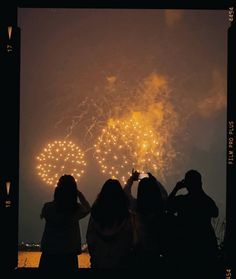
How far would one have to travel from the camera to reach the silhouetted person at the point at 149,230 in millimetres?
4332

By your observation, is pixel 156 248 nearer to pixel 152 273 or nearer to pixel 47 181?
pixel 152 273

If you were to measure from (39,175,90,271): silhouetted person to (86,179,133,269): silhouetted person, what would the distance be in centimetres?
32

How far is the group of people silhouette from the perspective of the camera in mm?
4262

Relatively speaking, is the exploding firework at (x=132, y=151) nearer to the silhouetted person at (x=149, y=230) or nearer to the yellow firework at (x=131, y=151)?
the yellow firework at (x=131, y=151)

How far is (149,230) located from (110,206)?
0.43m

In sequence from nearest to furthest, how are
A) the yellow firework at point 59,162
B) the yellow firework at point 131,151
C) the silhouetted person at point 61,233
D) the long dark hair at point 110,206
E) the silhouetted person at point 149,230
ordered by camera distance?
the long dark hair at point 110,206 < the silhouetted person at point 149,230 < the silhouetted person at point 61,233 < the yellow firework at point 59,162 < the yellow firework at point 131,151

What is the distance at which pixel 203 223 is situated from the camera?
446 cm

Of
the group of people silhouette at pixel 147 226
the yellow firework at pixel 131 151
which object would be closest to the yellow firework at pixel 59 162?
the yellow firework at pixel 131 151

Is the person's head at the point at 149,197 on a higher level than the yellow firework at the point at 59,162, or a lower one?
lower

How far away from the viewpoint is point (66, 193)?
4473 millimetres

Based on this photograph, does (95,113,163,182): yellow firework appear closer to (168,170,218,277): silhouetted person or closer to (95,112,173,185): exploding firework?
(95,112,173,185): exploding firework

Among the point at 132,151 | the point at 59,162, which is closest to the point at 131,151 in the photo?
the point at 132,151
